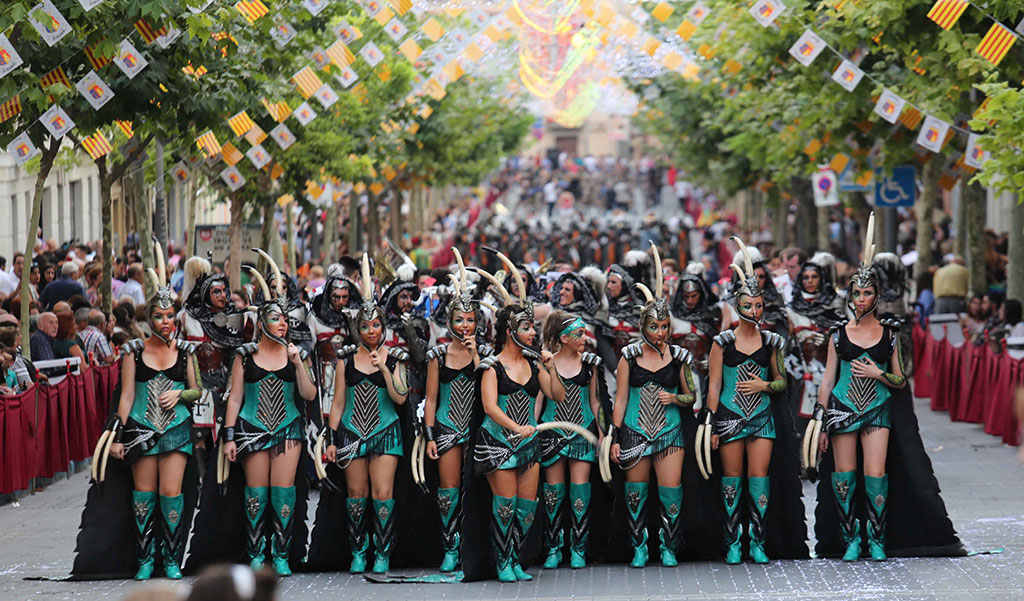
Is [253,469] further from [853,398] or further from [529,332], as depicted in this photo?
[853,398]

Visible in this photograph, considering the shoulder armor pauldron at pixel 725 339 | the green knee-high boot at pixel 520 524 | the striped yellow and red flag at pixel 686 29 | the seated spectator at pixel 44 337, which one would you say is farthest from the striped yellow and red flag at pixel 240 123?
the green knee-high boot at pixel 520 524

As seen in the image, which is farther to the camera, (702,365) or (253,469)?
(702,365)

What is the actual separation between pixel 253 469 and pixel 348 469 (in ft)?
1.84

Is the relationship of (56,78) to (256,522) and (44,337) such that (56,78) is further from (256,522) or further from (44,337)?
(256,522)

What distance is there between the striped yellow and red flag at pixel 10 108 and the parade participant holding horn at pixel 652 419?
574 cm

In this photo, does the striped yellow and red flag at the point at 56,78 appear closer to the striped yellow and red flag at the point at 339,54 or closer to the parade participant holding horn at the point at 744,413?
the striped yellow and red flag at the point at 339,54

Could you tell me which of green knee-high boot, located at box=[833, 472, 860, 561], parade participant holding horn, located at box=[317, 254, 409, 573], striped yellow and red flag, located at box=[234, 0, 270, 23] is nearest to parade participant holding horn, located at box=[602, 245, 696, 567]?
green knee-high boot, located at box=[833, 472, 860, 561]

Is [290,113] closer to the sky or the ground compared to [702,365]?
closer to the sky

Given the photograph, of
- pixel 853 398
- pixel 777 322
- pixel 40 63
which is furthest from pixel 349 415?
pixel 40 63

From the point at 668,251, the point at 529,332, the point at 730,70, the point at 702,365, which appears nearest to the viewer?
the point at 529,332

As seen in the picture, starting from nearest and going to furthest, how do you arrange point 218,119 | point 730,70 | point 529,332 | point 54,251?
point 529,332 → point 218,119 → point 730,70 → point 54,251

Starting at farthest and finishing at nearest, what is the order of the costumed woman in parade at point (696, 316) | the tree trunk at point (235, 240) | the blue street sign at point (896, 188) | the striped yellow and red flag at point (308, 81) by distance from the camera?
the blue street sign at point (896, 188) → the tree trunk at point (235, 240) → the striped yellow and red flag at point (308, 81) → the costumed woman in parade at point (696, 316)

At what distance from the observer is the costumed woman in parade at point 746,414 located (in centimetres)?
1069

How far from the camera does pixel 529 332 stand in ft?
33.9
